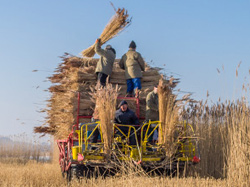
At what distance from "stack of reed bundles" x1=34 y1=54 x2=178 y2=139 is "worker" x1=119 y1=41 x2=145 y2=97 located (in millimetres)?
178

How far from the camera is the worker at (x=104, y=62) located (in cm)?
953

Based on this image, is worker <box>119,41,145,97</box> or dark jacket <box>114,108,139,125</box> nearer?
dark jacket <box>114,108,139,125</box>

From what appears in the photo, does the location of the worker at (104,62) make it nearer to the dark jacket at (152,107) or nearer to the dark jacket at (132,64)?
the dark jacket at (132,64)

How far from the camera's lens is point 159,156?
7.31 m

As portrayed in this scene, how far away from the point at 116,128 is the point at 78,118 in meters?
1.17

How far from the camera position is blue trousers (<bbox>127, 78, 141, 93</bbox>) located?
960 centimetres

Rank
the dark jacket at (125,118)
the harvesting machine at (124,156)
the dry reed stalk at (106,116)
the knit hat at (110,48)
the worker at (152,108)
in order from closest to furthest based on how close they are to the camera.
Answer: the harvesting machine at (124,156), the dry reed stalk at (106,116), the dark jacket at (125,118), the worker at (152,108), the knit hat at (110,48)

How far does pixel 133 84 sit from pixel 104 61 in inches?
37.9

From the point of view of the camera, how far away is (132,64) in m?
9.84

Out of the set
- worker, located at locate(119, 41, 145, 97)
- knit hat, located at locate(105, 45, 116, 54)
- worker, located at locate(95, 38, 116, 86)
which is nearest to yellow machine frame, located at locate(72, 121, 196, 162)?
worker, located at locate(119, 41, 145, 97)

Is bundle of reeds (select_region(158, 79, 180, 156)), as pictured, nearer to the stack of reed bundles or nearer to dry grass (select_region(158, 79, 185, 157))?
dry grass (select_region(158, 79, 185, 157))

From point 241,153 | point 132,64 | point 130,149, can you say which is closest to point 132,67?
point 132,64

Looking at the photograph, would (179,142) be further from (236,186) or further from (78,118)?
(78,118)

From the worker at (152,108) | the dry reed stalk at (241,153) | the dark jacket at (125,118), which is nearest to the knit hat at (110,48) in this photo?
the worker at (152,108)
